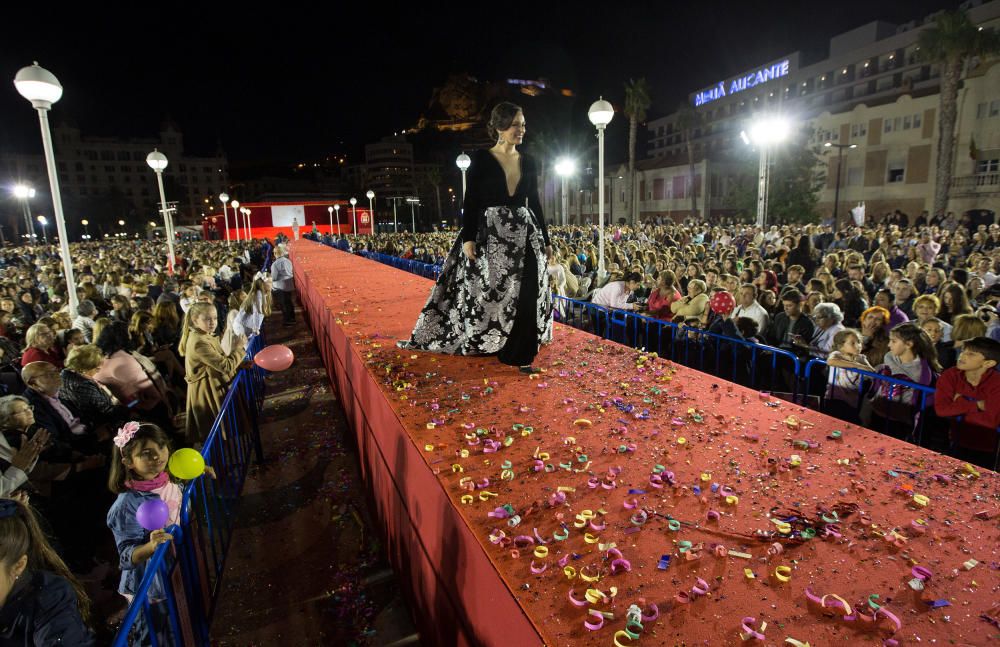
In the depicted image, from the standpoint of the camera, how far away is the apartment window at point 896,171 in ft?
118

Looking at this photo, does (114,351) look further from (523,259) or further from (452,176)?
(452,176)

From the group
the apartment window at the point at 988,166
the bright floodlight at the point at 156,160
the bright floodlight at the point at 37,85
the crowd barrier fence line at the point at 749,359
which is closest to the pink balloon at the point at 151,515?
the crowd barrier fence line at the point at 749,359

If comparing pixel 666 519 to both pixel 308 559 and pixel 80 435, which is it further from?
pixel 80 435

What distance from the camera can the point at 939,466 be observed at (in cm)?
286

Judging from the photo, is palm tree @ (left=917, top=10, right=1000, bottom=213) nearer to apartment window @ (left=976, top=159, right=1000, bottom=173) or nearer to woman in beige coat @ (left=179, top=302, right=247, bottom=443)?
apartment window @ (left=976, top=159, right=1000, bottom=173)

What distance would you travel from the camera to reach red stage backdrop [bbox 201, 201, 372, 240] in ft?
165

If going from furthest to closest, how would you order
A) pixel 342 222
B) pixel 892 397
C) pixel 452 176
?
pixel 452 176 < pixel 342 222 < pixel 892 397

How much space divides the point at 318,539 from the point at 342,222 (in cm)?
5951

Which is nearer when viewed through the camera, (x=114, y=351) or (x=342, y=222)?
(x=114, y=351)

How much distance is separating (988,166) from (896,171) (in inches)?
249

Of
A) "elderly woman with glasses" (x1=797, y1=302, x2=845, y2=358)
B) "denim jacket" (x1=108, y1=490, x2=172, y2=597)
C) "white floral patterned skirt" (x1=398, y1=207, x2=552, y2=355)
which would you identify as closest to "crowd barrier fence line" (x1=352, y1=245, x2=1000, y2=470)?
"elderly woman with glasses" (x1=797, y1=302, x2=845, y2=358)

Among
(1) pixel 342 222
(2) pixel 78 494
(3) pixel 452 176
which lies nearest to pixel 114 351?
(2) pixel 78 494

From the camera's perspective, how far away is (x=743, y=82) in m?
59.8

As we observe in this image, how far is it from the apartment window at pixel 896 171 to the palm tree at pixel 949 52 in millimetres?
9847
